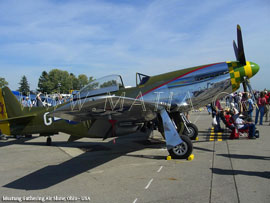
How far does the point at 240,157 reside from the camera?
532cm

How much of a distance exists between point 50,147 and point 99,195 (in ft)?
16.5

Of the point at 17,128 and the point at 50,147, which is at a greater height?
the point at 17,128

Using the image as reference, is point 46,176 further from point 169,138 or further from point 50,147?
point 50,147

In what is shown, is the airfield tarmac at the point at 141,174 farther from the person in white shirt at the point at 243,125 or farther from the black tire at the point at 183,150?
the person in white shirt at the point at 243,125

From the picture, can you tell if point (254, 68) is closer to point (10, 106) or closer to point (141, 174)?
point (141, 174)

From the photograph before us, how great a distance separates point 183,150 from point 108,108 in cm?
229

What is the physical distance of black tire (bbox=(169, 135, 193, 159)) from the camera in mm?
5465

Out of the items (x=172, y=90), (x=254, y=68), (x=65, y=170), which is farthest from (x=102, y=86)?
(x=254, y=68)

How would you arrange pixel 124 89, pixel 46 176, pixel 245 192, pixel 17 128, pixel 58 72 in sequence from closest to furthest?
pixel 245 192, pixel 46 176, pixel 124 89, pixel 17 128, pixel 58 72

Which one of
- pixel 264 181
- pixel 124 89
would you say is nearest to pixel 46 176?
pixel 124 89

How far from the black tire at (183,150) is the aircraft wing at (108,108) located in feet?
3.30

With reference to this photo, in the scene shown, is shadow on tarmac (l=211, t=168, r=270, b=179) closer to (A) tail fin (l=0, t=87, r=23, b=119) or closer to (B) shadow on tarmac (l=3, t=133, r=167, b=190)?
(B) shadow on tarmac (l=3, t=133, r=167, b=190)

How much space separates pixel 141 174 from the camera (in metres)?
4.57

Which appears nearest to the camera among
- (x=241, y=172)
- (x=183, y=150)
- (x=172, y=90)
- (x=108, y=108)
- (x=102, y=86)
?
(x=241, y=172)
